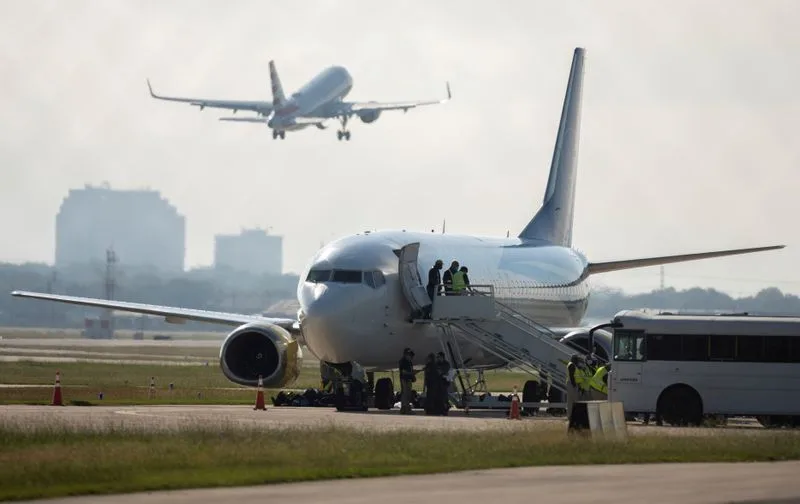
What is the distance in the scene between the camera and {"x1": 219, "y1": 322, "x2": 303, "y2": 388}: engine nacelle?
4744cm

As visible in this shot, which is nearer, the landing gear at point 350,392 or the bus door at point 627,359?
the bus door at point 627,359

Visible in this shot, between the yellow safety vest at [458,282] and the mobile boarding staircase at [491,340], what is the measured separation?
346mm

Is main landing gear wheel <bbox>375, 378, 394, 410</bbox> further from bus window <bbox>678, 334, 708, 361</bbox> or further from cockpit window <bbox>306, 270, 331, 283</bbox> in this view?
bus window <bbox>678, 334, 708, 361</bbox>

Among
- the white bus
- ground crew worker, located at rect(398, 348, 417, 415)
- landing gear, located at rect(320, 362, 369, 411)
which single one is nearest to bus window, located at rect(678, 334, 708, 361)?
the white bus

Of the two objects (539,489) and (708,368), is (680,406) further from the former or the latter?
(539,489)

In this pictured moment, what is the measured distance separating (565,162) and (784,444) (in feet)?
112

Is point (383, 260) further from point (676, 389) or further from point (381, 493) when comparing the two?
point (381, 493)

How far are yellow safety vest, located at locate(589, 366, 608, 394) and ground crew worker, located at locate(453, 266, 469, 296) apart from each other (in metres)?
5.42

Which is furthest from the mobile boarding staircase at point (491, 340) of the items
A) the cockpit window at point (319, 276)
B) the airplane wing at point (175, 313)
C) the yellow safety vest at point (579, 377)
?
the airplane wing at point (175, 313)

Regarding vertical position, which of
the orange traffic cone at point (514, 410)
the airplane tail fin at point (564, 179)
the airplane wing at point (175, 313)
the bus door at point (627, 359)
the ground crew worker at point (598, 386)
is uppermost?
the airplane tail fin at point (564, 179)

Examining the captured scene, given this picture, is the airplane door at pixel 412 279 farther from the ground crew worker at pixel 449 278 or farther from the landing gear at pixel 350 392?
the landing gear at pixel 350 392

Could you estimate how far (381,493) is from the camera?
2306cm

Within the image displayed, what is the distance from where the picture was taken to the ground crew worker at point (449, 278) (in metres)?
46.3

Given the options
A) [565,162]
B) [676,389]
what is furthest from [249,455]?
[565,162]
